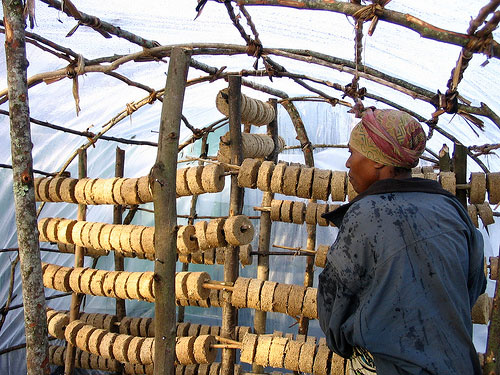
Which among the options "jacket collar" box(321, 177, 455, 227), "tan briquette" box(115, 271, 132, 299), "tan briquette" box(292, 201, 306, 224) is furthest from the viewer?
"tan briquette" box(292, 201, 306, 224)

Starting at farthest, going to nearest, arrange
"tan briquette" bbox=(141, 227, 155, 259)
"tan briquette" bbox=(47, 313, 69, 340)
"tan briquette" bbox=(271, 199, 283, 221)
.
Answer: "tan briquette" bbox=(271, 199, 283, 221) → "tan briquette" bbox=(47, 313, 69, 340) → "tan briquette" bbox=(141, 227, 155, 259)

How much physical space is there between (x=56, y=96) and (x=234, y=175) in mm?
2706

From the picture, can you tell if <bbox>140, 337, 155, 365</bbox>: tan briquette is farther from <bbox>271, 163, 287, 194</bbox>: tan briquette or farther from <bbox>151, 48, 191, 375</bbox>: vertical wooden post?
<bbox>271, 163, 287, 194</bbox>: tan briquette

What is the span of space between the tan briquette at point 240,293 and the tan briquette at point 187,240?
418mm

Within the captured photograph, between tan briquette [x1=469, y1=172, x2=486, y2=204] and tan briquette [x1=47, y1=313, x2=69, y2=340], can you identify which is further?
tan briquette [x1=47, y1=313, x2=69, y2=340]

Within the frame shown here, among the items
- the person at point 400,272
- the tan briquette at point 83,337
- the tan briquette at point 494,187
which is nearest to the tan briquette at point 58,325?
the tan briquette at point 83,337

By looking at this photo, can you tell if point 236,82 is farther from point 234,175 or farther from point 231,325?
point 231,325

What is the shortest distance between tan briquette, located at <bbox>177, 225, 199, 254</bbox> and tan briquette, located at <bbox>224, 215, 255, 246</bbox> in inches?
9.2

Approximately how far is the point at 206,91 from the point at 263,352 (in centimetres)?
373

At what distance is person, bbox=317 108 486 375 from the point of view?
5.71 feet

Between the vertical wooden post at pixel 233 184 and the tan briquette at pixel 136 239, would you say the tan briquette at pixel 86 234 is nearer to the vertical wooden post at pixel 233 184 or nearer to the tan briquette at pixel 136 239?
the tan briquette at pixel 136 239

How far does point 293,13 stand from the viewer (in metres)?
3.72

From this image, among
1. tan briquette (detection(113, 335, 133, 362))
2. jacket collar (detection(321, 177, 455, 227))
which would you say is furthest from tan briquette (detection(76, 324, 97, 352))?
jacket collar (detection(321, 177, 455, 227))

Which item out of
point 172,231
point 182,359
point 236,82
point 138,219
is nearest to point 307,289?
point 182,359
